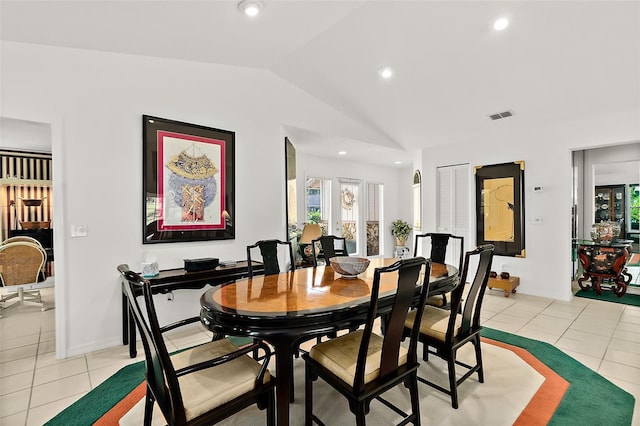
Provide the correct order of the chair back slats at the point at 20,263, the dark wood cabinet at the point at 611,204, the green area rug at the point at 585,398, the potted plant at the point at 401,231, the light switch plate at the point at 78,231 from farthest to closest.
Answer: the potted plant at the point at 401,231 < the dark wood cabinet at the point at 611,204 < the chair back slats at the point at 20,263 < the light switch plate at the point at 78,231 < the green area rug at the point at 585,398

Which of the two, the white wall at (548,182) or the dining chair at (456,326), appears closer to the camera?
the dining chair at (456,326)

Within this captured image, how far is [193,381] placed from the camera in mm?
1559

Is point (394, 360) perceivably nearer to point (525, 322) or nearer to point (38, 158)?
point (525, 322)

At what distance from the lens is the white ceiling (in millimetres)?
2652

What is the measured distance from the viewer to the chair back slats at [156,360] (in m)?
1.33

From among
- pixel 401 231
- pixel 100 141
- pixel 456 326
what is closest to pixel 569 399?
pixel 456 326

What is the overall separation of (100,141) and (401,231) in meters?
6.66

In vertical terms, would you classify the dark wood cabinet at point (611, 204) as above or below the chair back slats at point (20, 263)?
above

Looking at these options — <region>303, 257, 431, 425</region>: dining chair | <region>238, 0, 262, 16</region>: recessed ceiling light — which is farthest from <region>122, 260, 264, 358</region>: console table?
<region>238, 0, 262, 16</region>: recessed ceiling light

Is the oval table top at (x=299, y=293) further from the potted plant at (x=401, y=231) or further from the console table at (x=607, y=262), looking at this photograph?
the potted plant at (x=401, y=231)

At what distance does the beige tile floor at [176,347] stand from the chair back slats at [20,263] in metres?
0.47

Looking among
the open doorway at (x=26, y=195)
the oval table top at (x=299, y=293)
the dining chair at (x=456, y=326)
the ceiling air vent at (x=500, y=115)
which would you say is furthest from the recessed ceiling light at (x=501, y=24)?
the open doorway at (x=26, y=195)

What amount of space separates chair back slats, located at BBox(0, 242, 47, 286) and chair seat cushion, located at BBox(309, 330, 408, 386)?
4.38m

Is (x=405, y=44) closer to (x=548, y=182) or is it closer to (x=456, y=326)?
(x=456, y=326)
